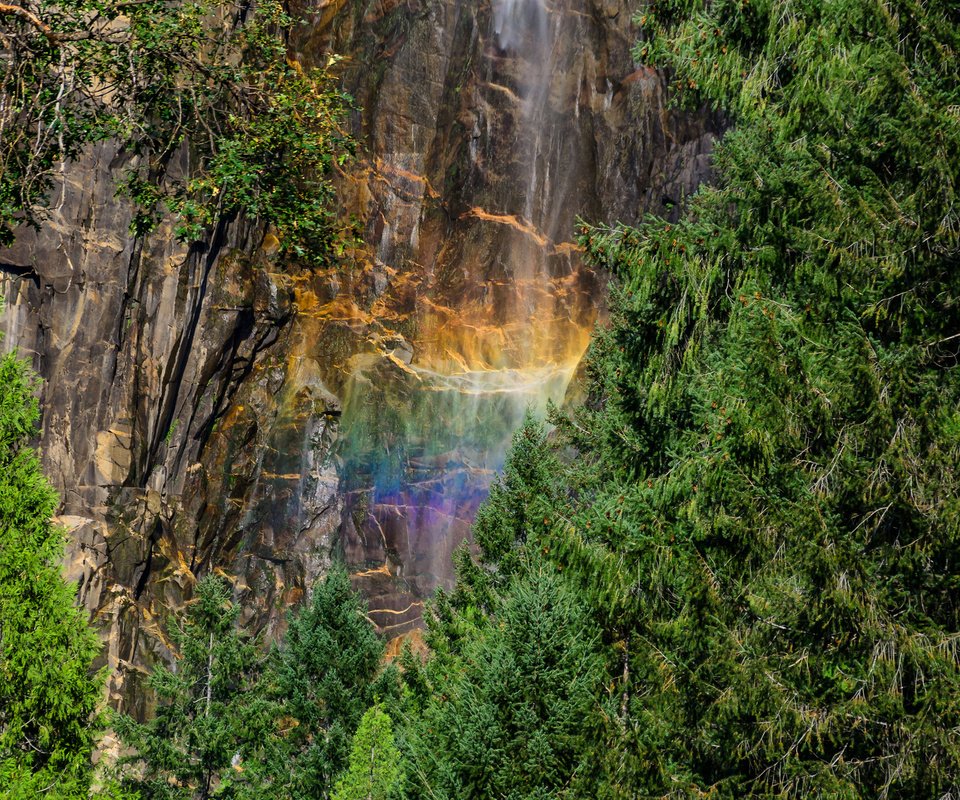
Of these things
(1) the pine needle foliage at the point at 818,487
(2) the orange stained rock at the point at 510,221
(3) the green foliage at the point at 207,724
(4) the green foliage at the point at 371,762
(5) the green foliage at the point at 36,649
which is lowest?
(3) the green foliage at the point at 207,724

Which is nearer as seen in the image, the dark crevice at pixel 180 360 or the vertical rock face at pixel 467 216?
the dark crevice at pixel 180 360

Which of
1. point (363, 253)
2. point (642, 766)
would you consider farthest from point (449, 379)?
point (642, 766)

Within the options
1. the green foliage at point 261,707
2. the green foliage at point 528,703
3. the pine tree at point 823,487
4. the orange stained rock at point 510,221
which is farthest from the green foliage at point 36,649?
the orange stained rock at point 510,221

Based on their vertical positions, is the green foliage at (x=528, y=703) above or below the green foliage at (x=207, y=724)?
above

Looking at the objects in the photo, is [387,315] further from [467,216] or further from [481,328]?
[467,216]

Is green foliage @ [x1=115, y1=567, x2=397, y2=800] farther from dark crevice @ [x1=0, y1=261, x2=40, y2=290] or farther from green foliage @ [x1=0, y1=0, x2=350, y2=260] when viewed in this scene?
green foliage @ [x1=0, y1=0, x2=350, y2=260]

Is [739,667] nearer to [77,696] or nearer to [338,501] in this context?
[77,696]

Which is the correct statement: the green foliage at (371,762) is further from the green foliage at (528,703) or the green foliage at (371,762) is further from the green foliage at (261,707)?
the green foliage at (528,703)

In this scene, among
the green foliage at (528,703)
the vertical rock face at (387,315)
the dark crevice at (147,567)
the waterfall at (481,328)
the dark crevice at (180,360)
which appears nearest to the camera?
the green foliage at (528,703)
